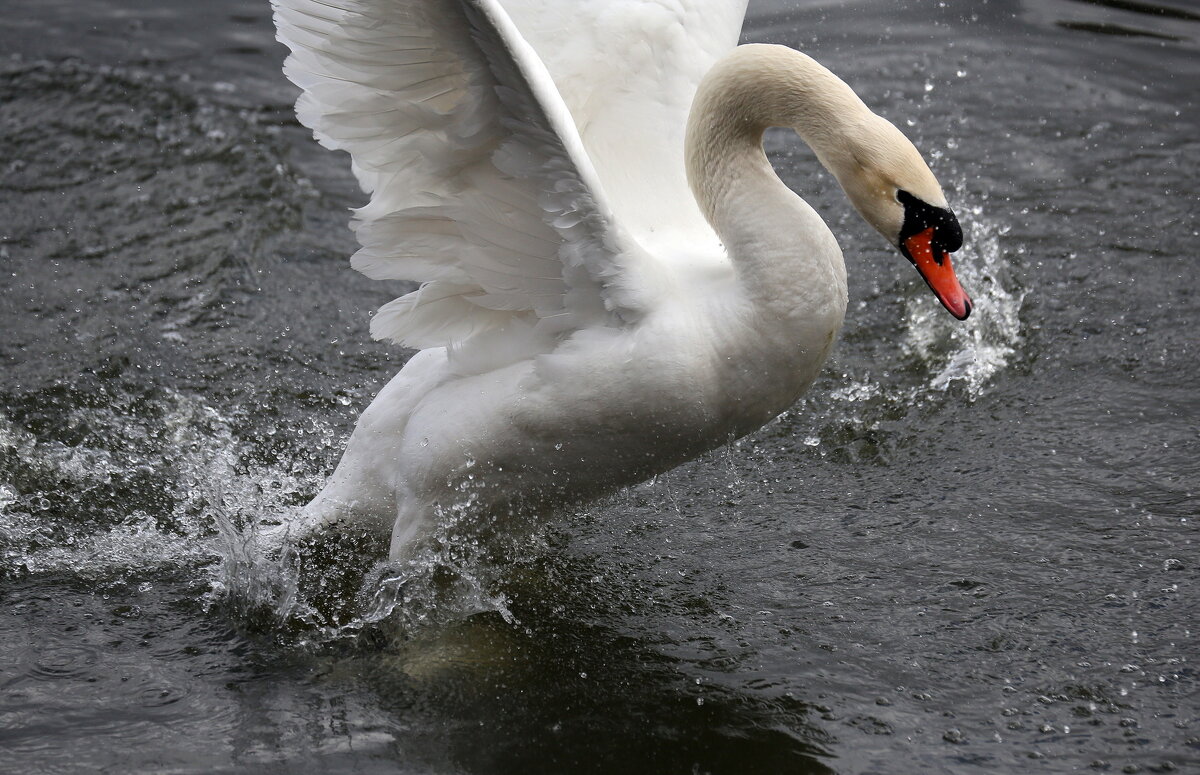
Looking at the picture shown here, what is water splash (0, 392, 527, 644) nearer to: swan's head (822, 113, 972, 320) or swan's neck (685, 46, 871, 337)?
swan's neck (685, 46, 871, 337)

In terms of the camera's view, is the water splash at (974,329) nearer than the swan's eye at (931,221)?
No

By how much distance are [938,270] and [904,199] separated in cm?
25

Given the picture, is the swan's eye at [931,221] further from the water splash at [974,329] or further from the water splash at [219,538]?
the water splash at [974,329]

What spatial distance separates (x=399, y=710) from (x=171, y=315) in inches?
134

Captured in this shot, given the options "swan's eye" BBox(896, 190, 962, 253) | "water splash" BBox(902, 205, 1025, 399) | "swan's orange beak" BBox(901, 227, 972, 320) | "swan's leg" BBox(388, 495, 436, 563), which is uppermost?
"swan's eye" BBox(896, 190, 962, 253)

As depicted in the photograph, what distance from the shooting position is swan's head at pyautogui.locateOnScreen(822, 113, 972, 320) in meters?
4.10

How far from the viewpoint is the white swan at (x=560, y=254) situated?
156 inches

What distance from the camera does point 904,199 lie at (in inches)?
163

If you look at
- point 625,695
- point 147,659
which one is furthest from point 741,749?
point 147,659

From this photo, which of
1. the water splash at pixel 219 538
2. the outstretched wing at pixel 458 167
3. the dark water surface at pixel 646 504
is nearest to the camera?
the outstretched wing at pixel 458 167

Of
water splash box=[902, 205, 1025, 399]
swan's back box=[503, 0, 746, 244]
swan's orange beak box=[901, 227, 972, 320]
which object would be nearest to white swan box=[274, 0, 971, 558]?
swan's orange beak box=[901, 227, 972, 320]

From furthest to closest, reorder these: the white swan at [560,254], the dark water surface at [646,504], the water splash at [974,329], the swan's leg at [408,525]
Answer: the water splash at [974,329] → the swan's leg at [408,525] → the dark water surface at [646,504] → the white swan at [560,254]

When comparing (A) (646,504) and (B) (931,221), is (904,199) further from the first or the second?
(A) (646,504)

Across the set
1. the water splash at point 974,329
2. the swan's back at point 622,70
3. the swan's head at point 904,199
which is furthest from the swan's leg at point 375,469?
the water splash at point 974,329
